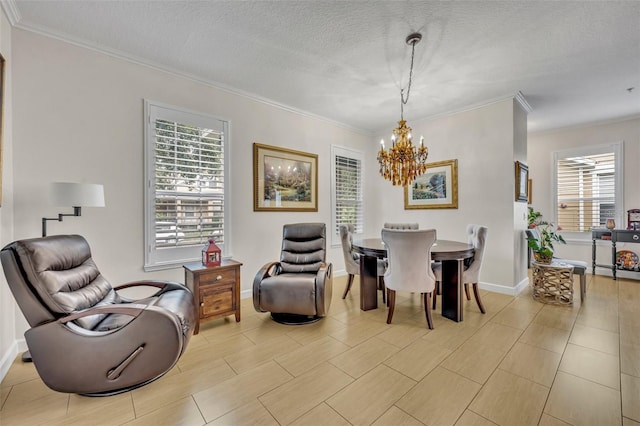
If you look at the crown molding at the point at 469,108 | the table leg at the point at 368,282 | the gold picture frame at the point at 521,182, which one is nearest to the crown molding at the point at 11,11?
the table leg at the point at 368,282

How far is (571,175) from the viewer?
5238 millimetres

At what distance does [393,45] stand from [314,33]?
0.79 m

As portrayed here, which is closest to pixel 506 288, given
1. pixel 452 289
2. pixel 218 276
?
pixel 452 289

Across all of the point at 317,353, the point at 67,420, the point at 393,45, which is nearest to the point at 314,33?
the point at 393,45

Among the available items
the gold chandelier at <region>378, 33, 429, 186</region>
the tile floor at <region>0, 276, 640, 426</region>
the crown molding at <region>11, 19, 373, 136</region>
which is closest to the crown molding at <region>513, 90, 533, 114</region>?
the gold chandelier at <region>378, 33, 429, 186</region>

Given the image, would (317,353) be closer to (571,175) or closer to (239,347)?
(239,347)

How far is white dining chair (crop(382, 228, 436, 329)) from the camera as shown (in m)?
2.66

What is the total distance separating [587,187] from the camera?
5074mm

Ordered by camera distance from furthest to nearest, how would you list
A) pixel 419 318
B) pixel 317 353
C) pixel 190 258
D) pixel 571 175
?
pixel 571 175, pixel 190 258, pixel 419 318, pixel 317 353

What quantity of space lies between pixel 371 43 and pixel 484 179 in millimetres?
2686

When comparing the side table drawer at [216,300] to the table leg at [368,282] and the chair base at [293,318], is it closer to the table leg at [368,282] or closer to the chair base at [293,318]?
the chair base at [293,318]

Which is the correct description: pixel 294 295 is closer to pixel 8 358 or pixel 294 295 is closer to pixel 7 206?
pixel 8 358

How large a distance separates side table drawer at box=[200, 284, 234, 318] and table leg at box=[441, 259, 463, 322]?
2.38 m

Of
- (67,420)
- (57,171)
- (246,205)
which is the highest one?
(57,171)
